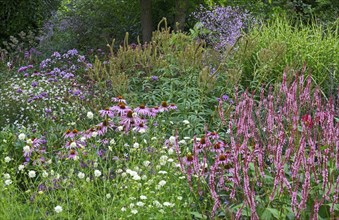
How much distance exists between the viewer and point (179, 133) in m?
5.01

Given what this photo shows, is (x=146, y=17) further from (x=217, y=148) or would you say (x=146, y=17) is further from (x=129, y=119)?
(x=217, y=148)

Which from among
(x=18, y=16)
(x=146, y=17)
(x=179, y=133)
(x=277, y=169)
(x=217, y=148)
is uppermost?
(x=277, y=169)

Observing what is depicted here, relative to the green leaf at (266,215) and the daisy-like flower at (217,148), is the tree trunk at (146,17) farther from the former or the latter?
the green leaf at (266,215)

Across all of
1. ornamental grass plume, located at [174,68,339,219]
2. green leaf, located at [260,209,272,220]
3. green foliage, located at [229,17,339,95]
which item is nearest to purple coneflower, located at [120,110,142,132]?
Answer: ornamental grass plume, located at [174,68,339,219]

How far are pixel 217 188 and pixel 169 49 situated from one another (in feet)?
9.72

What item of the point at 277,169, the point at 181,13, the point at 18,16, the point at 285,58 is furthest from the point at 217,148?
the point at 18,16

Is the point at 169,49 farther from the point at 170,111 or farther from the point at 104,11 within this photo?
the point at 104,11

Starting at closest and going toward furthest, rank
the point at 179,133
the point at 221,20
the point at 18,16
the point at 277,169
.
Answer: the point at 277,169
the point at 179,133
the point at 221,20
the point at 18,16

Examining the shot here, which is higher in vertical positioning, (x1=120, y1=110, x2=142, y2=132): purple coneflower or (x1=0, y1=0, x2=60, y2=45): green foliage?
(x1=120, y1=110, x2=142, y2=132): purple coneflower

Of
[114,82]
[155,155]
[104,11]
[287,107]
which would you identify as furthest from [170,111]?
[104,11]

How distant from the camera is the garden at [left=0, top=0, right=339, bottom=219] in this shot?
10.1 ft

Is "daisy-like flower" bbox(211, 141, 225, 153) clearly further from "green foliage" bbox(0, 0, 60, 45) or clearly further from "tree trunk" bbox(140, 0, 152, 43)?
"green foliage" bbox(0, 0, 60, 45)

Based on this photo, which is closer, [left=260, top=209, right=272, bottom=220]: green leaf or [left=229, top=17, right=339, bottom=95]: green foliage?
[left=260, top=209, right=272, bottom=220]: green leaf

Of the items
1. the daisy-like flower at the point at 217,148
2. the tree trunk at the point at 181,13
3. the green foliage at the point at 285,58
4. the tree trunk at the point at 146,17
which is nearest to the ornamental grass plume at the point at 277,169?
the daisy-like flower at the point at 217,148
